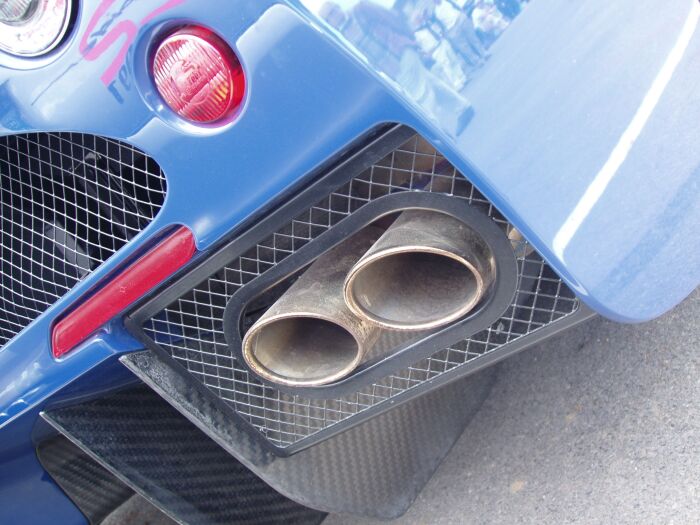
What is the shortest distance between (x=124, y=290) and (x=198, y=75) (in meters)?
0.44

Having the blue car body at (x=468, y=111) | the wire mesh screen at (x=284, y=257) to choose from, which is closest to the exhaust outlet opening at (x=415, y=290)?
the wire mesh screen at (x=284, y=257)

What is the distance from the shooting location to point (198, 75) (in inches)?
41.9

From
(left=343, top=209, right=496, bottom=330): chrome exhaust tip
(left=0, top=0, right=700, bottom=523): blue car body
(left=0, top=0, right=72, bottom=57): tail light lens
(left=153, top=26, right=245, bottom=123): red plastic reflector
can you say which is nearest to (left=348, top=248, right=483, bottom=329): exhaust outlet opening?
(left=343, top=209, right=496, bottom=330): chrome exhaust tip

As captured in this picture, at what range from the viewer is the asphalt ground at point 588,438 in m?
1.77

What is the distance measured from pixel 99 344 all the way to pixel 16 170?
1.13 ft

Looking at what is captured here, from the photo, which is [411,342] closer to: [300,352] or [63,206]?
[300,352]

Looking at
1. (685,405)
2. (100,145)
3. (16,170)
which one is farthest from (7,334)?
(685,405)

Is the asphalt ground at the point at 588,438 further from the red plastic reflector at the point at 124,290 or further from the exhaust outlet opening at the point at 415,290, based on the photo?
the red plastic reflector at the point at 124,290

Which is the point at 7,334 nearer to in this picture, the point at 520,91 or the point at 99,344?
the point at 99,344

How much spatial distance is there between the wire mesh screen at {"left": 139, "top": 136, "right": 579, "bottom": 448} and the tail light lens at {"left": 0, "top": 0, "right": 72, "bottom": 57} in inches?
17.6

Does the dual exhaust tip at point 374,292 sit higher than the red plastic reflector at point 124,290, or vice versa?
the red plastic reflector at point 124,290

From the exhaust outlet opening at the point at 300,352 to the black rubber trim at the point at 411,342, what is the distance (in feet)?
0.12

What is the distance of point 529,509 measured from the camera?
6.13 feet

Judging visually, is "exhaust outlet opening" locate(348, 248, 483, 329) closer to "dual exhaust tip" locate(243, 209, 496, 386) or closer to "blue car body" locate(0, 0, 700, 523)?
"dual exhaust tip" locate(243, 209, 496, 386)
